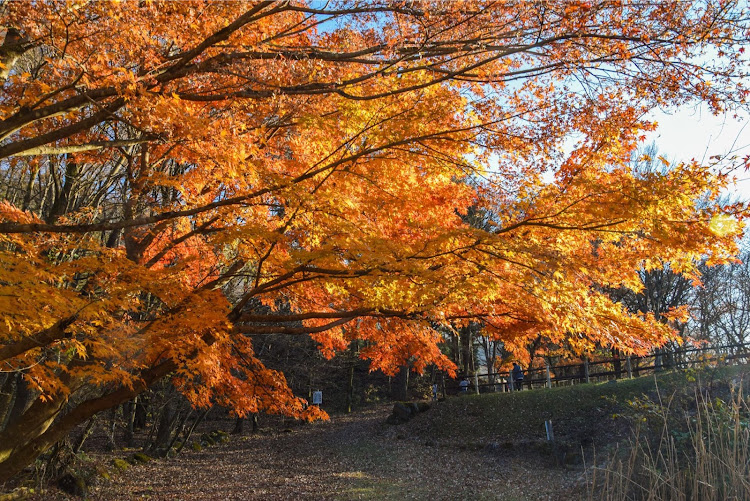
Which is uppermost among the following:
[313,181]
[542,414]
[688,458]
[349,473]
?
[313,181]

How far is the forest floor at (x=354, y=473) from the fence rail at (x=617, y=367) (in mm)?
3611

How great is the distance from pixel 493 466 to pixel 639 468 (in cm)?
652

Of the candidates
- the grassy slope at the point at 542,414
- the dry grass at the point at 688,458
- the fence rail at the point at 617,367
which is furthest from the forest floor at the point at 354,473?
the fence rail at the point at 617,367

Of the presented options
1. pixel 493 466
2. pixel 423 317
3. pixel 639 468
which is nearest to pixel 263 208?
pixel 423 317

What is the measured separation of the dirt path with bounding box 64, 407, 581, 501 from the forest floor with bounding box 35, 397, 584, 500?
0.9 inches

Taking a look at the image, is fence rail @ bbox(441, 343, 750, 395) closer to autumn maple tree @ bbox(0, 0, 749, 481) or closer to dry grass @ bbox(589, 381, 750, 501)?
dry grass @ bbox(589, 381, 750, 501)

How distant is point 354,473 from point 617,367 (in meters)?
10.6

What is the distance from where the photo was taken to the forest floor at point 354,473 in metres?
11.0

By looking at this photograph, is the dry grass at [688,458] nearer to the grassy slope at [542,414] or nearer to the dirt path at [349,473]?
the grassy slope at [542,414]

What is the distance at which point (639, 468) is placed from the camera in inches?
274

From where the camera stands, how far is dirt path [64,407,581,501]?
436 inches

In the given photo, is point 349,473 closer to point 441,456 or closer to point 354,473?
point 354,473

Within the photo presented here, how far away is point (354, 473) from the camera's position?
13156 mm

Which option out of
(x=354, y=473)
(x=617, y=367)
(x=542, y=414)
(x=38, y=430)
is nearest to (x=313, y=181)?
(x=38, y=430)
